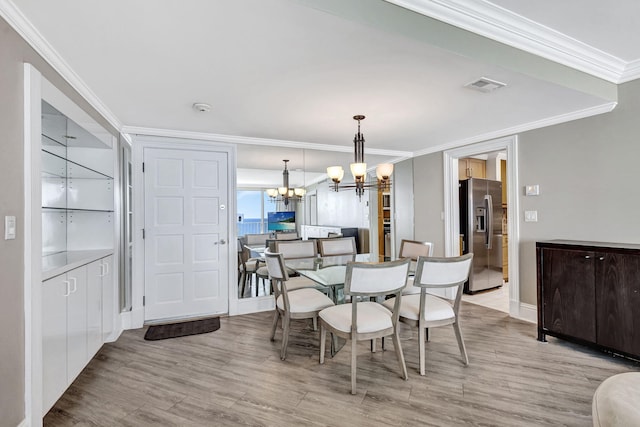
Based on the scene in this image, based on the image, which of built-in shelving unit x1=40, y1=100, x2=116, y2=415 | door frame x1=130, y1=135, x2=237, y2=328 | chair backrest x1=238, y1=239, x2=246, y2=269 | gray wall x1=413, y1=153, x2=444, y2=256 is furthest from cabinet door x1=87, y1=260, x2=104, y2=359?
gray wall x1=413, y1=153, x2=444, y2=256

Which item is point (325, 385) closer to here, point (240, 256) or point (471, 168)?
point (240, 256)

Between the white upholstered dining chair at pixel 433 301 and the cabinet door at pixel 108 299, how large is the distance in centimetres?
257

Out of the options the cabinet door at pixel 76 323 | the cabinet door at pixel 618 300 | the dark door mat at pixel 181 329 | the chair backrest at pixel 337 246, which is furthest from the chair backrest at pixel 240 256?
the cabinet door at pixel 618 300

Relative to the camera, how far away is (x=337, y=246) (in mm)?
3963

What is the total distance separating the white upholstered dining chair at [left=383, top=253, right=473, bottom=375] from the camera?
2.38 meters

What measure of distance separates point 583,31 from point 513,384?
8.34 feet

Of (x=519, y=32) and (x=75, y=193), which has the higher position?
(x=519, y=32)

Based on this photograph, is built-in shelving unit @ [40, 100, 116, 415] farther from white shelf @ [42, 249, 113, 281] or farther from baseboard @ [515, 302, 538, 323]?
baseboard @ [515, 302, 538, 323]

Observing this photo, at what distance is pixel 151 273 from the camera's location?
→ 11.9 feet

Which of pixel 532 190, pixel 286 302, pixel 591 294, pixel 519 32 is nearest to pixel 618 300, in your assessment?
pixel 591 294

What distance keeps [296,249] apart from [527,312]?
110 inches

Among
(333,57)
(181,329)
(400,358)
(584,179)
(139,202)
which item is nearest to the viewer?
(333,57)

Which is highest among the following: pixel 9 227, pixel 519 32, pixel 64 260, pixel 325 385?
pixel 519 32

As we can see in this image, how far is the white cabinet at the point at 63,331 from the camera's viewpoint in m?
1.86
